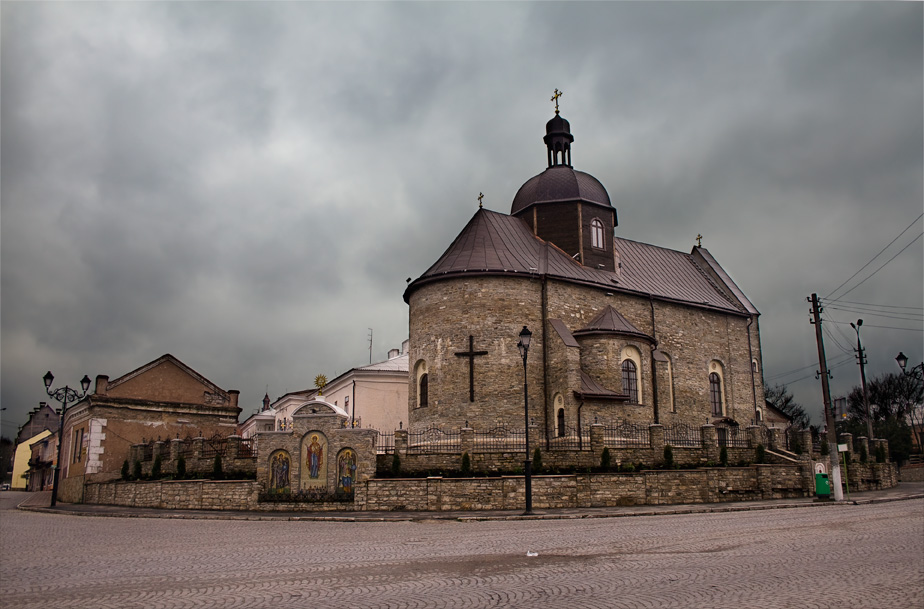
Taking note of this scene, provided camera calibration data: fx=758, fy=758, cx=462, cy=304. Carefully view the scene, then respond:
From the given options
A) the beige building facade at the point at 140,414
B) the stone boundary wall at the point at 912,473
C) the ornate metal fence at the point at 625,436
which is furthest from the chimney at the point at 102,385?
the stone boundary wall at the point at 912,473

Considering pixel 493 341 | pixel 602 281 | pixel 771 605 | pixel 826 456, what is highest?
pixel 602 281

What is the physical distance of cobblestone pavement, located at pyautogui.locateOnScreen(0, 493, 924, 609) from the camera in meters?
8.05

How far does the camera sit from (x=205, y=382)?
37.2 metres

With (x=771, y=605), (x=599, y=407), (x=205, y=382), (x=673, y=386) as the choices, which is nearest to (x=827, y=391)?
(x=599, y=407)

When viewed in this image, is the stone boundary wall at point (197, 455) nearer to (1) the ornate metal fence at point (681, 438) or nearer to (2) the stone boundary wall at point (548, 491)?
(2) the stone boundary wall at point (548, 491)

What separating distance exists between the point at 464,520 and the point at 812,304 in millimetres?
15608

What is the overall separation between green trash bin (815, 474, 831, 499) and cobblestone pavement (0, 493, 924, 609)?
6.29m

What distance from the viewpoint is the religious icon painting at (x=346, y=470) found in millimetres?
22656

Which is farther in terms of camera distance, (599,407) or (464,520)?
(599,407)

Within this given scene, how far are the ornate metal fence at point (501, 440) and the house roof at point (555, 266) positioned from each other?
22.1ft

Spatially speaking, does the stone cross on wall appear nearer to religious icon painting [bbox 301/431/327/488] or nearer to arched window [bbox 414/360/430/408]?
arched window [bbox 414/360/430/408]

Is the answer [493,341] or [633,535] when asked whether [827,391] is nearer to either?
[493,341]

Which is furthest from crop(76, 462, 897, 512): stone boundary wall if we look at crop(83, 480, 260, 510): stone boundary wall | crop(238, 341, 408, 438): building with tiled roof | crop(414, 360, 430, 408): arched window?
crop(238, 341, 408, 438): building with tiled roof

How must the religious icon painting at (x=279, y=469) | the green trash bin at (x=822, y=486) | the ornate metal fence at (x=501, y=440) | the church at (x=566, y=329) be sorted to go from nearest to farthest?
the religious icon painting at (x=279, y=469)
the green trash bin at (x=822, y=486)
the ornate metal fence at (x=501, y=440)
the church at (x=566, y=329)
